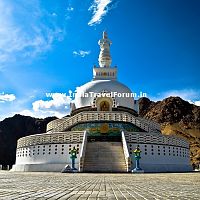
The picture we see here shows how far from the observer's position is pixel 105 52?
5319 cm

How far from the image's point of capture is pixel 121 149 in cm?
2916

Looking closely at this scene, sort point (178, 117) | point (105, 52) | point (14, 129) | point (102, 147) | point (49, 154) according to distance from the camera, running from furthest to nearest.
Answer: point (14, 129) → point (178, 117) → point (105, 52) → point (49, 154) → point (102, 147)

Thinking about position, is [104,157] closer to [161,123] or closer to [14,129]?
[161,123]

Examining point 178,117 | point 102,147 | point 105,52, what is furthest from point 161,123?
point 102,147

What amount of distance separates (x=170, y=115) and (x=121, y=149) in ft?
315

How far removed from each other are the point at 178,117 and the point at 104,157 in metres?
96.3

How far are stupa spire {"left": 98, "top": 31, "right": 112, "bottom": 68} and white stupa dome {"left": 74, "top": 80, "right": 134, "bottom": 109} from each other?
720 cm

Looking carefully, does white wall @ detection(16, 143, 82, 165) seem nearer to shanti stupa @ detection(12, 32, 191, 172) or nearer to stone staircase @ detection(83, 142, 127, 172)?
shanti stupa @ detection(12, 32, 191, 172)

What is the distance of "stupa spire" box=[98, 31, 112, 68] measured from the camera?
5234cm

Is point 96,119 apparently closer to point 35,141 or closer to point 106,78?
point 35,141

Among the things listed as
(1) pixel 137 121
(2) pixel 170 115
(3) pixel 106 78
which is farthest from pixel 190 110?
(1) pixel 137 121

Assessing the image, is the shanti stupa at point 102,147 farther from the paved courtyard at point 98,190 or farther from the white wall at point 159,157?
the paved courtyard at point 98,190

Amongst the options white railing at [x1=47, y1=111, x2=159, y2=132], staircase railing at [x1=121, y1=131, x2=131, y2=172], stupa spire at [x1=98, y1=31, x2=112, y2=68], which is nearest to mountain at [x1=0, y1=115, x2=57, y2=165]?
stupa spire at [x1=98, y1=31, x2=112, y2=68]

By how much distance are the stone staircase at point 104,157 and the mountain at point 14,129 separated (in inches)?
3418
